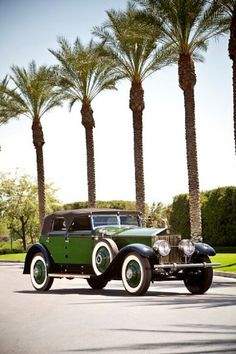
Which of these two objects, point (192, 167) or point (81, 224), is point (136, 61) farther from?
point (81, 224)

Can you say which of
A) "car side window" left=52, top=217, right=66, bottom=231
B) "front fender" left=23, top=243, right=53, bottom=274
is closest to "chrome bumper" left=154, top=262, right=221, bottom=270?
"front fender" left=23, top=243, right=53, bottom=274

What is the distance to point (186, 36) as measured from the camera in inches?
1268

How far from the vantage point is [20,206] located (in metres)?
72.2

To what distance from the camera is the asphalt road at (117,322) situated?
27.1 ft

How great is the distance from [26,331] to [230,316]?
3.03 metres

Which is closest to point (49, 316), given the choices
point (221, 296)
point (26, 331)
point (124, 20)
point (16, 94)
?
point (26, 331)

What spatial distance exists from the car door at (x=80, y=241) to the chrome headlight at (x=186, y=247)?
6.34ft

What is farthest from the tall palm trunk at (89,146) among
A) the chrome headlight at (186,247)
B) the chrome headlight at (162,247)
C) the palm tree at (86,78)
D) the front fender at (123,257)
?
the chrome headlight at (162,247)

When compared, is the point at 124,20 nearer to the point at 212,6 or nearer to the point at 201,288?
the point at 212,6

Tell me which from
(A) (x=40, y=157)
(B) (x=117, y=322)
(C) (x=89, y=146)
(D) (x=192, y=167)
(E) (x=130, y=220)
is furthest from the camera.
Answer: (A) (x=40, y=157)

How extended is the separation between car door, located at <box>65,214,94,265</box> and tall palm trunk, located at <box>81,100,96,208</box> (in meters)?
23.6

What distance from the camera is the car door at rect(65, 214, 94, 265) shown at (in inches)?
619

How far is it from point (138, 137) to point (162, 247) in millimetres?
22351

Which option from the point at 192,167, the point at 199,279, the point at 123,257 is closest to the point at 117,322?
the point at 123,257
